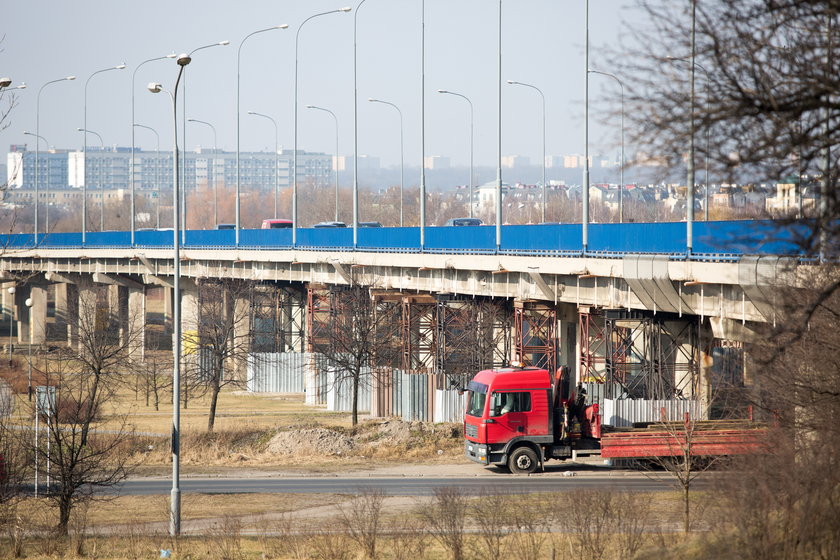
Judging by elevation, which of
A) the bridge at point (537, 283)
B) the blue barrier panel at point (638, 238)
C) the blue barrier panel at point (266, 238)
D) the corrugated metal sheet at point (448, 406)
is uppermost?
the blue barrier panel at point (266, 238)

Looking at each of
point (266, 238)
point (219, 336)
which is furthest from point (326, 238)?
point (219, 336)

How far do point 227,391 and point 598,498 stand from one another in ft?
155

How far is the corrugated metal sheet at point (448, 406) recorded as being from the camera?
43781mm

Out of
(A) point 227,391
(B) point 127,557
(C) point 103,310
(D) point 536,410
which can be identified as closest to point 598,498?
(B) point 127,557

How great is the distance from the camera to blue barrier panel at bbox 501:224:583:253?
38.8 m

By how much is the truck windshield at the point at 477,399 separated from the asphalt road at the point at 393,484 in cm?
191

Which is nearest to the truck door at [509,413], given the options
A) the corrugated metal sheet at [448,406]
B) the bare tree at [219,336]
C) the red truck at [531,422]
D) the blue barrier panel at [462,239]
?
the red truck at [531,422]

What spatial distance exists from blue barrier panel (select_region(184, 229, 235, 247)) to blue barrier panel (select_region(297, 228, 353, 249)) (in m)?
9.55

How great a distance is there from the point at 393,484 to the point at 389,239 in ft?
77.6

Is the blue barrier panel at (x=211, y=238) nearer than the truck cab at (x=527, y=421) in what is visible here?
No

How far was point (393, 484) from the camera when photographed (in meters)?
31.0

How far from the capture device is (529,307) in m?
42.8

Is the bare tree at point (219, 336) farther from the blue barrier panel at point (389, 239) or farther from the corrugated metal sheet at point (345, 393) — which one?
the blue barrier panel at point (389, 239)

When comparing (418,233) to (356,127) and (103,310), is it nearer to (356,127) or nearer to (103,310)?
(356,127)
